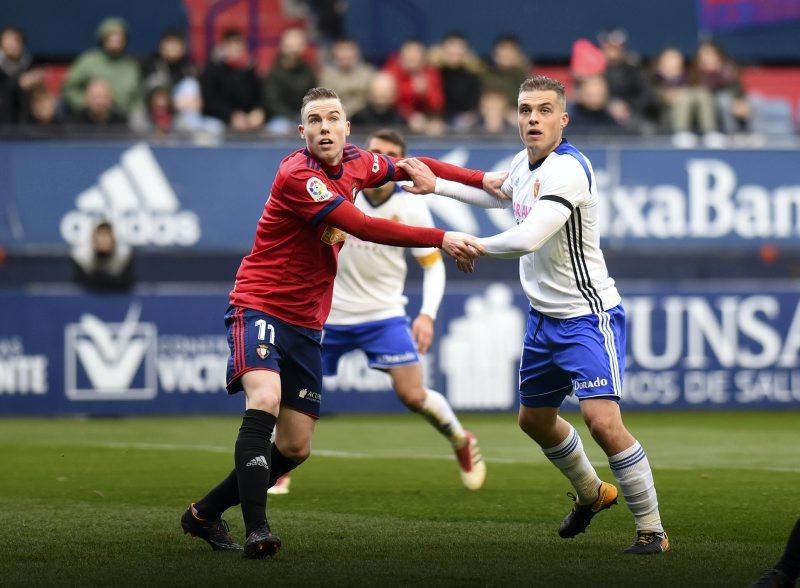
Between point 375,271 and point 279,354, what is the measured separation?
303 centimetres

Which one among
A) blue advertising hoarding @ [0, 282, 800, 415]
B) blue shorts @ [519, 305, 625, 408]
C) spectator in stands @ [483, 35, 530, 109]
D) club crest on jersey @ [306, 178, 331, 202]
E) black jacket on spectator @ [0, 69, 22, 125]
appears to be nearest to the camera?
club crest on jersey @ [306, 178, 331, 202]

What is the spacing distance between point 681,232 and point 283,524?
8903 mm

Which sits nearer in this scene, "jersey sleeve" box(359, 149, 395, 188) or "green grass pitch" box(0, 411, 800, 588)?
"green grass pitch" box(0, 411, 800, 588)

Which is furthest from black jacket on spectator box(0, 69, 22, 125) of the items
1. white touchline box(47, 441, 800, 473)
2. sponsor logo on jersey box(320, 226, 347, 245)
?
sponsor logo on jersey box(320, 226, 347, 245)

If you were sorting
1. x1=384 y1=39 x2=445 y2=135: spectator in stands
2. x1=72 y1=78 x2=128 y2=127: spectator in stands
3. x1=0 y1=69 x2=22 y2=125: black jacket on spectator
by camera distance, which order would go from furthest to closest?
x1=384 y1=39 x2=445 y2=135: spectator in stands → x1=0 y1=69 x2=22 y2=125: black jacket on spectator → x1=72 y1=78 x2=128 y2=127: spectator in stands

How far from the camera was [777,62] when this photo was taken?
65.4 feet

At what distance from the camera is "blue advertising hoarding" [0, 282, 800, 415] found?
14.5m

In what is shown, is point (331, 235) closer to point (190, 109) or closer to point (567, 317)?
point (567, 317)

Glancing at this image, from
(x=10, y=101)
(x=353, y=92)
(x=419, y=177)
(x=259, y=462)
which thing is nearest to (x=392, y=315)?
(x=419, y=177)

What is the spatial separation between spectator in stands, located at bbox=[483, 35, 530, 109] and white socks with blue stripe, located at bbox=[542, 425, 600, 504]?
9614 mm

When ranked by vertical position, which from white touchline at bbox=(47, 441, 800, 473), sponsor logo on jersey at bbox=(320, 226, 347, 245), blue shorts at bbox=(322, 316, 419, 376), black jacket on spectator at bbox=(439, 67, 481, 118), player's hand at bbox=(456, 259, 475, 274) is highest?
black jacket on spectator at bbox=(439, 67, 481, 118)

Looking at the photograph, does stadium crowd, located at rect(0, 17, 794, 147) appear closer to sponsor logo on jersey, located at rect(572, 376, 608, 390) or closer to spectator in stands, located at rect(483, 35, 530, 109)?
spectator in stands, located at rect(483, 35, 530, 109)

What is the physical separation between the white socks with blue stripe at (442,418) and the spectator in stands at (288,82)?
6885 millimetres

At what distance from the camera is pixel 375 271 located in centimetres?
982
